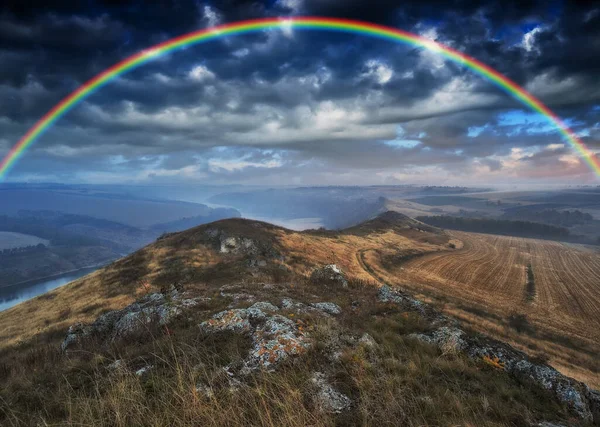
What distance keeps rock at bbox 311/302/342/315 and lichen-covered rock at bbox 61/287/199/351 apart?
5.26 metres

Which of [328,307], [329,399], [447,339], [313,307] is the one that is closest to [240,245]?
[328,307]

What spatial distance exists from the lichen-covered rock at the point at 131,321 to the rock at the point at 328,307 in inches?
207

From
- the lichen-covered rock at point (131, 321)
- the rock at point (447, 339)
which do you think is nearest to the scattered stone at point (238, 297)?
the lichen-covered rock at point (131, 321)

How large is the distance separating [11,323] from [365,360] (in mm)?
55586

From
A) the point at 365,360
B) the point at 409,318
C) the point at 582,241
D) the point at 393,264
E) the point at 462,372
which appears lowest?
the point at 582,241

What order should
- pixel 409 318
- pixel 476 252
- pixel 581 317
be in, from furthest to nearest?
pixel 476 252 → pixel 581 317 → pixel 409 318

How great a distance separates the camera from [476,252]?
334 feet

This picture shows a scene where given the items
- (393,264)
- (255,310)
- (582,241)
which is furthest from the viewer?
(582,241)

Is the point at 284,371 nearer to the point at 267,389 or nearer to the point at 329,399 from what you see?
the point at 267,389

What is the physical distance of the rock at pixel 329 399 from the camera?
16.0 feet

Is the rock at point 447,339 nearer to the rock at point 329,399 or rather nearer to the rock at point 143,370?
the rock at point 329,399

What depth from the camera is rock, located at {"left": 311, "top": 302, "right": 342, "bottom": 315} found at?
11531 millimetres

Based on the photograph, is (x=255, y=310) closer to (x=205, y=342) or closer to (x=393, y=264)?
(x=205, y=342)

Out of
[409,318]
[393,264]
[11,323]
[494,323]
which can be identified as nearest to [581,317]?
[494,323]
